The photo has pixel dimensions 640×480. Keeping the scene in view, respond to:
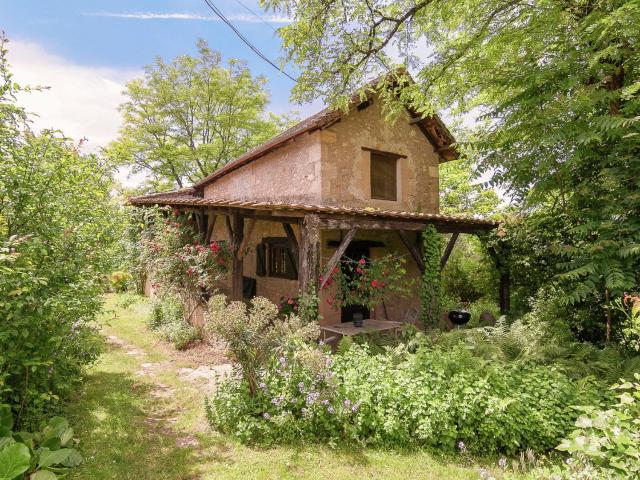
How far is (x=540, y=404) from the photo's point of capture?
4.45m

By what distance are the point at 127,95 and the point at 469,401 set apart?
24.1 meters

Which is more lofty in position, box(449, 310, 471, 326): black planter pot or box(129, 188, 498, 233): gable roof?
box(129, 188, 498, 233): gable roof

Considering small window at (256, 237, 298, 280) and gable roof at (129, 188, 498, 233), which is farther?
small window at (256, 237, 298, 280)

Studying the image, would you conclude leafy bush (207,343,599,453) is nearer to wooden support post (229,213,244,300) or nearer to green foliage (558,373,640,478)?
green foliage (558,373,640,478)

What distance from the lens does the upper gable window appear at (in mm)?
9766

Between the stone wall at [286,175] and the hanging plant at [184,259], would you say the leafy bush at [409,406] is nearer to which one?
the hanging plant at [184,259]

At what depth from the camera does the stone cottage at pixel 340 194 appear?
8.23 meters

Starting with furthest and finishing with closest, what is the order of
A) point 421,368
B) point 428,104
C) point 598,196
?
point 428,104
point 598,196
point 421,368

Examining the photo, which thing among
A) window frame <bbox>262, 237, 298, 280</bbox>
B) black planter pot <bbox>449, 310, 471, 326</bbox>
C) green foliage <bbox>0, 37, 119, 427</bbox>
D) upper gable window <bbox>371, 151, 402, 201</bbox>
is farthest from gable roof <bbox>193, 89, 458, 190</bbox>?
green foliage <bbox>0, 37, 119, 427</bbox>

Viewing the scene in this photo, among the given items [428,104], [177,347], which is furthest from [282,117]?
[177,347]

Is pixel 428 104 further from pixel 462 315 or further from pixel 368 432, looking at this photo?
pixel 368 432

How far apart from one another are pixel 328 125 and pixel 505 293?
7106mm

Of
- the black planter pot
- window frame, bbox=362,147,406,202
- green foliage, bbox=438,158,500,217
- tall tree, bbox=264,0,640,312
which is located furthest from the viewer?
green foliage, bbox=438,158,500,217

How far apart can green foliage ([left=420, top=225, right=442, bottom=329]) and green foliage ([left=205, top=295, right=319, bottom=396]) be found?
185 inches
